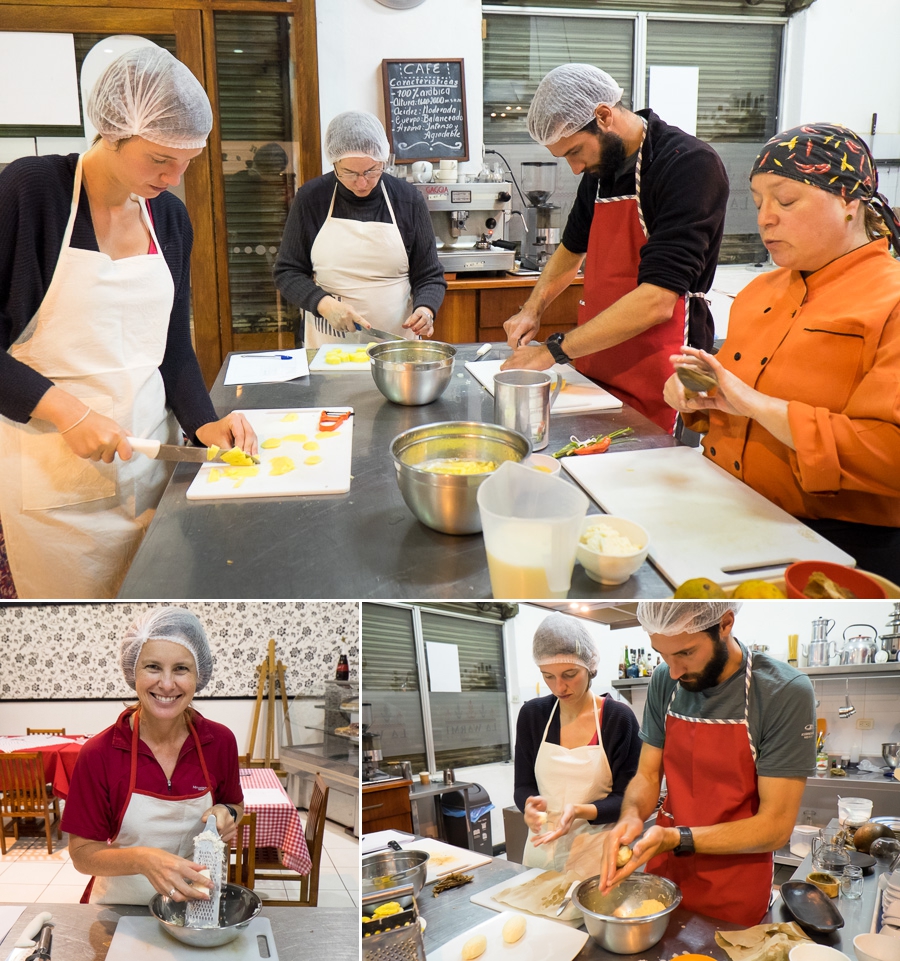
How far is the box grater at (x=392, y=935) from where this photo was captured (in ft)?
3.39

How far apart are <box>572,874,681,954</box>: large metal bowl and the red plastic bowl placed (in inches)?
16.9

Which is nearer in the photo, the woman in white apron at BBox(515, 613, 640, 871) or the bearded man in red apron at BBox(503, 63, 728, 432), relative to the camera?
the woman in white apron at BBox(515, 613, 640, 871)

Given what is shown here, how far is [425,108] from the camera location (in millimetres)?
4711

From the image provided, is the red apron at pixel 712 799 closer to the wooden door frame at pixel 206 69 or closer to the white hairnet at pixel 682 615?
the white hairnet at pixel 682 615

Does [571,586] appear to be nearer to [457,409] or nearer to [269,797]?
[269,797]

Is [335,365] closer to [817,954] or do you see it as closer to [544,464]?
[544,464]

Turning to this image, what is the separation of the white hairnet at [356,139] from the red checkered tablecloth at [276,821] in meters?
2.41

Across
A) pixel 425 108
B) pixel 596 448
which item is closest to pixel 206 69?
pixel 425 108

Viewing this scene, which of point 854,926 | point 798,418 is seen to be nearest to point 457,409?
point 798,418

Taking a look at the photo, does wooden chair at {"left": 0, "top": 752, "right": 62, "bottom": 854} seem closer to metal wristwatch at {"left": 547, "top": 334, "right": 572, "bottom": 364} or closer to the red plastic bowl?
the red plastic bowl

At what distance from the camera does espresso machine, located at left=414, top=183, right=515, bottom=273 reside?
4.45 meters

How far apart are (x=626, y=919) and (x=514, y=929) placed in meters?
0.14

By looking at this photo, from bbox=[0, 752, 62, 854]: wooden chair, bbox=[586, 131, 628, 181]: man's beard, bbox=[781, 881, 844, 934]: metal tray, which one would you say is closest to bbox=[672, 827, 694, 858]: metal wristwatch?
bbox=[781, 881, 844, 934]: metal tray

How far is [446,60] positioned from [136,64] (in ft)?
11.1
